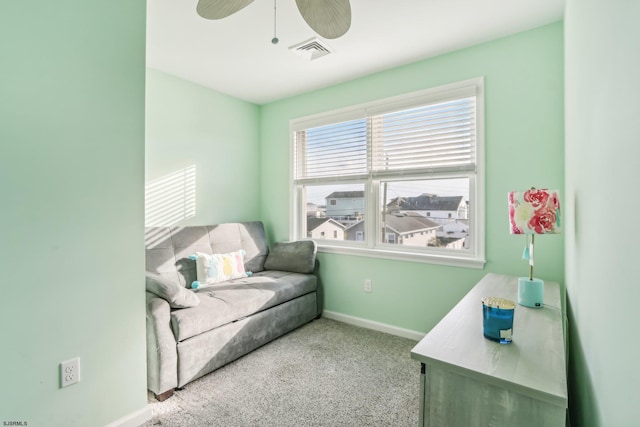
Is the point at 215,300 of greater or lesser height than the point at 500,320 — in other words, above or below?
below

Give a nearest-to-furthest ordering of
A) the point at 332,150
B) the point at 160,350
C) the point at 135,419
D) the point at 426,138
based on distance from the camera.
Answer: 1. the point at 135,419
2. the point at 160,350
3. the point at 426,138
4. the point at 332,150

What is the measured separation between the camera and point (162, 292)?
1971mm

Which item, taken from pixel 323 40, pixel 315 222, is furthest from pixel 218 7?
pixel 315 222

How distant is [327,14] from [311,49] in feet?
3.75

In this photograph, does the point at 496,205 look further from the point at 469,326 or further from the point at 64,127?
the point at 64,127

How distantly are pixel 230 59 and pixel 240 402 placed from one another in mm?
2687

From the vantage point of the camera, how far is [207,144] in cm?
334

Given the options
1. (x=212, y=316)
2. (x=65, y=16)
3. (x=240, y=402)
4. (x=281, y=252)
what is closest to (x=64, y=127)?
(x=65, y=16)

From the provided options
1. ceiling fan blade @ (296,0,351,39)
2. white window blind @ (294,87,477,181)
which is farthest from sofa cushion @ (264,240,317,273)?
ceiling fan blade @ (296,0,351,39)

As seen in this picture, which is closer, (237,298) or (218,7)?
(218,7)

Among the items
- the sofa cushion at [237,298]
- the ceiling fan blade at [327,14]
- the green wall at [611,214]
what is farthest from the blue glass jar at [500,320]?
the sofa cushion at [237,298]

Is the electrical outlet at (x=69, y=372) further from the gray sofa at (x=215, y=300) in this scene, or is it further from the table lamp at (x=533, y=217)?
the table lamp at (x=533, y=217)

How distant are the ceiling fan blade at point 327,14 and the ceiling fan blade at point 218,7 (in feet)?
0.89

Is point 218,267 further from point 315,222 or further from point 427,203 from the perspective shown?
point 427,203
